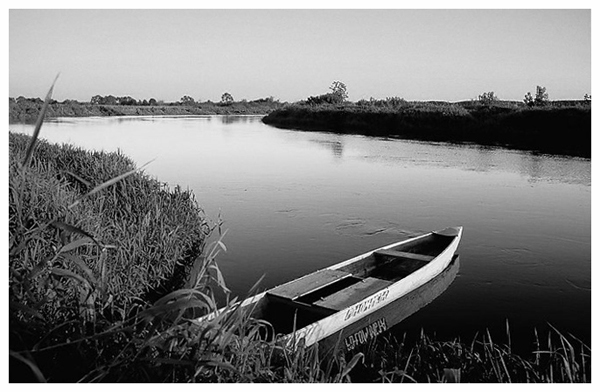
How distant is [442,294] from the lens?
5.19 meters

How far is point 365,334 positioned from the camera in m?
4.11

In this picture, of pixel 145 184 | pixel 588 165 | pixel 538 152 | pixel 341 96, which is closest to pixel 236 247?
pixel 145 184

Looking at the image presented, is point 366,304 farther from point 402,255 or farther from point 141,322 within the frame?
point 141,322

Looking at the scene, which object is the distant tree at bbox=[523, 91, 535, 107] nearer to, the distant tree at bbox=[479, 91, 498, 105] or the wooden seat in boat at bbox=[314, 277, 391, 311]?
the distant tree at bbox=[479, 91, 498, 105]

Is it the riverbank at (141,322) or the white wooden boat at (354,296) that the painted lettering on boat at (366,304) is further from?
the riverbank at (141,322)

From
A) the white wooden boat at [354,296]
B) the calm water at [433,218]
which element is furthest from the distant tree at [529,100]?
the white wooden boat at [354,296]

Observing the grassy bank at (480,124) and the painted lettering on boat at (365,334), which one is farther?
the grassy bank at (480,124)

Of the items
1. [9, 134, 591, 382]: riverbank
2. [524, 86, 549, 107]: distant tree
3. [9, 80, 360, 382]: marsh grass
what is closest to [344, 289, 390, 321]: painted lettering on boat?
[9, 134, 591, 382]: riverbank

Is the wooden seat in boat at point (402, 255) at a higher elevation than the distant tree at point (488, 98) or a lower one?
lower

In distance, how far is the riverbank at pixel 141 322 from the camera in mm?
2031

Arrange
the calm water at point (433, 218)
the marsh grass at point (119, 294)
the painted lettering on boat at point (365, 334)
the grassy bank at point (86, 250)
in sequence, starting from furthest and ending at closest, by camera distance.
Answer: the calm water at point (433, 218)
the painted lettering on boat at point (365, 334)
the grassy bank at point (86, 250)
the marsh grass at point (119, 294)

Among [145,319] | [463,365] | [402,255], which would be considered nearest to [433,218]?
[402,255]

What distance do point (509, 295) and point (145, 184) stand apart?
13.1 ft
